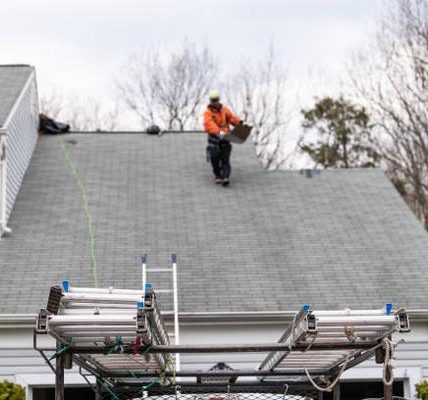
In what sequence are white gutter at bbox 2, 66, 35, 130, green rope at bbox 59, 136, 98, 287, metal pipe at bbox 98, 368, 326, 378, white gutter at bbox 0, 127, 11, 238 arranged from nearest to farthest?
metal pipe at bbox 98, 368, 326, 378 < green rope at bbox 59, 136, 98, 287 < white gutter at bbox 0, 127, 11, 238 < white gutter at bbox 2, 66, 35, 130

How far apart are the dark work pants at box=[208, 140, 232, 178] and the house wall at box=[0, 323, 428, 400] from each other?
435cm

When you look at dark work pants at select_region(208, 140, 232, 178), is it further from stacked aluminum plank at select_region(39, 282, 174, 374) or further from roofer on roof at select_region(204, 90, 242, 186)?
stacked aluminum plank at select_region(39, 282, 174, 374)

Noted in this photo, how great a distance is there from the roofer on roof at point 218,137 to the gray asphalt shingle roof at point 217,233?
1.03ft

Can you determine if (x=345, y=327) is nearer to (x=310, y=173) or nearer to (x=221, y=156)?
(x=221, y=156)

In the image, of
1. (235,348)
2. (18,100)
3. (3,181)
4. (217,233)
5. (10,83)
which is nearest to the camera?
(235,348)

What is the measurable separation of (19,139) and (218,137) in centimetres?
340

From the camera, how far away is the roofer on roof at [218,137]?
577 inches

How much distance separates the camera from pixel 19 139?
14406 millimetres

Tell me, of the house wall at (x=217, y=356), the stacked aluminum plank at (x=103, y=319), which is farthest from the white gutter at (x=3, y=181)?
the stacked aluminum plank at (x=103, y=319)

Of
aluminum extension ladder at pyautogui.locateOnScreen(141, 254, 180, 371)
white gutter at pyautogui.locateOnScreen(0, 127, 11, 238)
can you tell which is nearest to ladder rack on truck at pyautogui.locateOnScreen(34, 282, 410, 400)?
aluminum extension ladder at pyautogui.locateOnScreen(141, 254, 180, 371)

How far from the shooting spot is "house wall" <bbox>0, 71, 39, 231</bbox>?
43.2 feet

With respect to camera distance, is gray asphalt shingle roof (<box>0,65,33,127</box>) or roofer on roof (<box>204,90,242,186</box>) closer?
gray asphalt shingle roof (<box>0,65,33,127</box>)

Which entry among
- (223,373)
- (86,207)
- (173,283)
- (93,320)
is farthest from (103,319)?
(86,207)

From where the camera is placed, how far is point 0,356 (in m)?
10.8
